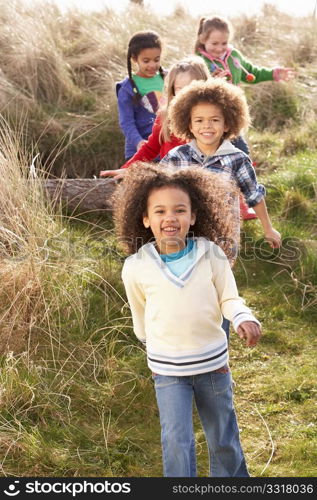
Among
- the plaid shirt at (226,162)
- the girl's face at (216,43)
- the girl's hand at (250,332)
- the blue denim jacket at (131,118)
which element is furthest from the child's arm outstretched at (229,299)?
the girl's face at (216,43)

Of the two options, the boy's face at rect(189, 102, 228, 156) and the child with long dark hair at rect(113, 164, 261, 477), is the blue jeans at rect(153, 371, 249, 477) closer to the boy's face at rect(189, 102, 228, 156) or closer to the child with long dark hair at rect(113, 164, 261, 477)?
the child with long dark hair at rect(113, 164, 261, 477)

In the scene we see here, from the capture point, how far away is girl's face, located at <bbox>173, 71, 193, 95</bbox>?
4.49 meters

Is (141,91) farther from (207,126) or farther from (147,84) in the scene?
(207,126)

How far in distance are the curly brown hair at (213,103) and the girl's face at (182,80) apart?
14.8 inches

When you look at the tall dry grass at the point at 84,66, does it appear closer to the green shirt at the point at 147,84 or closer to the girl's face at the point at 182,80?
the green shirt at the point at 147,84

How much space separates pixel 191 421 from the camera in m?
2.93

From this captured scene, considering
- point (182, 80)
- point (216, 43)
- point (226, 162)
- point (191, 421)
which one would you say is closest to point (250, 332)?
point (191, 421)

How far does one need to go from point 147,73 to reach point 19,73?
7.75ft

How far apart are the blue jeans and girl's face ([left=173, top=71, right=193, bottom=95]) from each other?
Result: 2067mm

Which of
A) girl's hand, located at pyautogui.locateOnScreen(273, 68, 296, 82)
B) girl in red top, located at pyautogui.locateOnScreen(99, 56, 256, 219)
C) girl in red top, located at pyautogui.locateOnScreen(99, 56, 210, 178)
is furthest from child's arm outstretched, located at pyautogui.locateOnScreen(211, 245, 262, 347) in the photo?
girl's hand, located at pyautogui.locateOnScreen(273, 68, 296, 82)

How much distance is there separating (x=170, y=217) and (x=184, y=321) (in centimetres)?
39

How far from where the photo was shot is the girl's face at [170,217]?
3029mm
